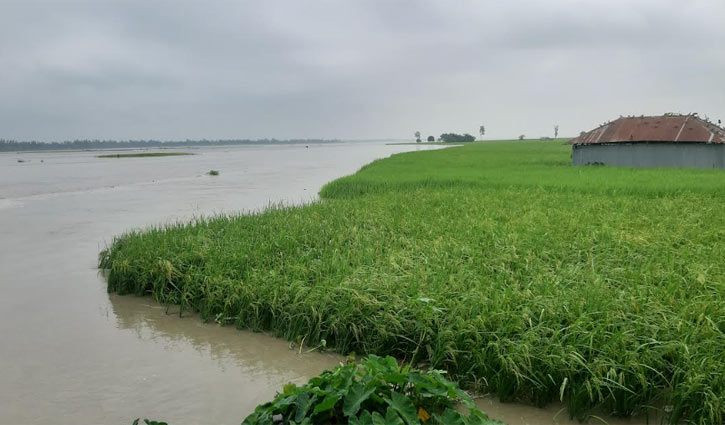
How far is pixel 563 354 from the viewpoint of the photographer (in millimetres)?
3953

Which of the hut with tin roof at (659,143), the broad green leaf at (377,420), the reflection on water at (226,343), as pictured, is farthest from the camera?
the hut with tin roof at (659,143)

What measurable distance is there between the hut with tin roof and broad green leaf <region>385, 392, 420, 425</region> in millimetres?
22502

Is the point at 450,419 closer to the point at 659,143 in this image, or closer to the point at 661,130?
the point at 659,143

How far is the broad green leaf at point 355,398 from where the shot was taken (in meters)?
3.19

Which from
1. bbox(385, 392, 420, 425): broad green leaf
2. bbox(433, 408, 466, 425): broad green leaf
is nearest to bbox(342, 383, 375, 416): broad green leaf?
bbox(385, 392, 420, 425): broad green leaf

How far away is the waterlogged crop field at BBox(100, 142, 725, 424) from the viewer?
3938 mm

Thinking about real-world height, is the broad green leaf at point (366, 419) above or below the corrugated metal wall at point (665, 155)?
below

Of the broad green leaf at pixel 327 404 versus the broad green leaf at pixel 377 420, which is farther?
the broad green leaf at pixel 327 404

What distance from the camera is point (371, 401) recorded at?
344 centimetres

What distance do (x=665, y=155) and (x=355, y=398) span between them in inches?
902

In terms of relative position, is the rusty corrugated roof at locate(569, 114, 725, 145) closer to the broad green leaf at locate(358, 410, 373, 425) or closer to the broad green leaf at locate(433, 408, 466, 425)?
the broad green leaf at locate(433, 408, 466, 425)

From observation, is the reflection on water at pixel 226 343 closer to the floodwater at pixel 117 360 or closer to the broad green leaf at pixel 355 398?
the floodwater at pixel 117 360

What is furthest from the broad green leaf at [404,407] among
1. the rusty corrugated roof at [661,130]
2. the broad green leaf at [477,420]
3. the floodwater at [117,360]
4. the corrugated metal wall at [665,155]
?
the rusty corrugated roof at [661,130]

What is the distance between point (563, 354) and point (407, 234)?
477 centimetres
